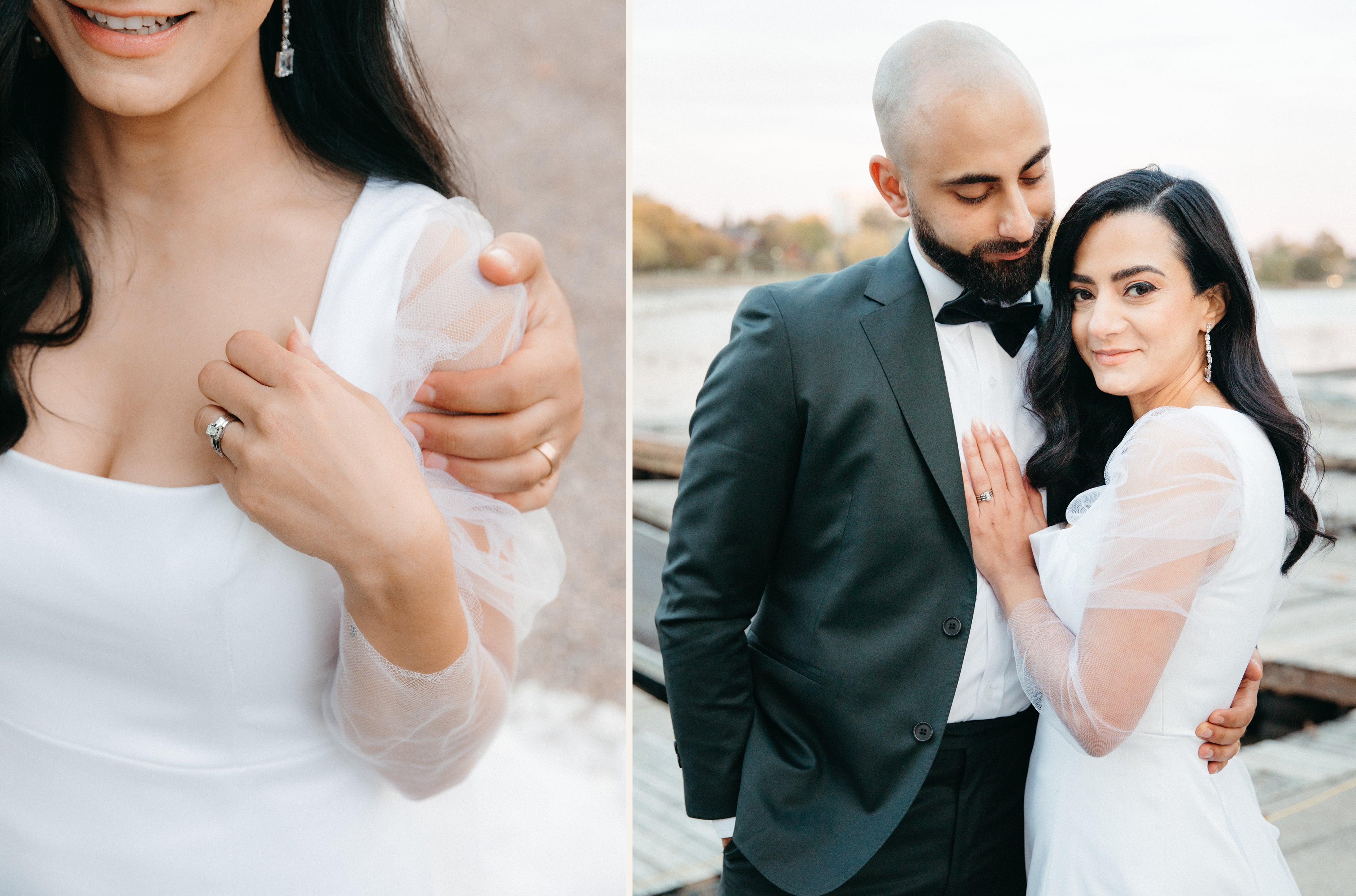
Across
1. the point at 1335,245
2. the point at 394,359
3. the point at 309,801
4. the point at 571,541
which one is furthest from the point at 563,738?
the point at 1335,245

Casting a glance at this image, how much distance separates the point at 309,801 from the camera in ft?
3.90

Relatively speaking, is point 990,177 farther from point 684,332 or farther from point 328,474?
point 684,332

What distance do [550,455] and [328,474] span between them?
28cm

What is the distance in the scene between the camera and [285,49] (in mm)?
1198

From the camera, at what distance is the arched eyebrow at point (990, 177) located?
142cm

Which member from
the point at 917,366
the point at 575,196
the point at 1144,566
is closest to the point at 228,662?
the point at 917,366

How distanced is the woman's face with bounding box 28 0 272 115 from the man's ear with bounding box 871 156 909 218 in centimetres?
94

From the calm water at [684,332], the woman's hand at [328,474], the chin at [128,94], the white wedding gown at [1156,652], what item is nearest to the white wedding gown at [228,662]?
the woman's hand at [328,474]

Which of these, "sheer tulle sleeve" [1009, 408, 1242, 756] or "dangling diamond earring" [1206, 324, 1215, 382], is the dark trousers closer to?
"sheer tulle sleeve" [1009, 408, 1242, 756]

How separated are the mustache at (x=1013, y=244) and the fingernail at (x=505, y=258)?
696 mm

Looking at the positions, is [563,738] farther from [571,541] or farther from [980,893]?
[980,893]

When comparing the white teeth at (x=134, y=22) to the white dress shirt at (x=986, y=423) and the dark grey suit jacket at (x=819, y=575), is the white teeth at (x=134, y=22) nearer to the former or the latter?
the dark grey suit jacket at (x=819, y=575)

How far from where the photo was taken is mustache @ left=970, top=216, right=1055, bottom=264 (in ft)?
4.78

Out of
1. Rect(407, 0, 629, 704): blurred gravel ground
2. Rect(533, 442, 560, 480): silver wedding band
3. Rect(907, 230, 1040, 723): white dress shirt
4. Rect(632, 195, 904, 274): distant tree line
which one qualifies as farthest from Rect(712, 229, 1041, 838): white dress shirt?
Rect(407, 0, 629, 704): blurred gravel ground
